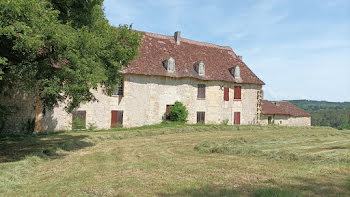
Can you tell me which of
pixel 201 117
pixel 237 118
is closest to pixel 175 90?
pixel 201 117

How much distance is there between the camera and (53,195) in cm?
639

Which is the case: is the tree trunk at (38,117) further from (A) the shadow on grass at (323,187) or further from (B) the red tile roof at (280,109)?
(B) the red tile roof at (280,109)

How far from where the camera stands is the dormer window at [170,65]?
26.0 m

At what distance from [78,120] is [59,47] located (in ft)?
42.8

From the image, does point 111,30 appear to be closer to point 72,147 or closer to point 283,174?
point 72,147

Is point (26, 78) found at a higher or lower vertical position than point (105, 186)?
A: higher

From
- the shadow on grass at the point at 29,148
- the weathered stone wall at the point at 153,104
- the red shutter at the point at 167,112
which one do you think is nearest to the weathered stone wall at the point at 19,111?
the weathered stone wall at the point at 153,104

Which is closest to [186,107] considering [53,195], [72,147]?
[72,147]

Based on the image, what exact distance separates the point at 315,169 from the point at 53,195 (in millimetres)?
6632

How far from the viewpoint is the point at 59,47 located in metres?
10.0

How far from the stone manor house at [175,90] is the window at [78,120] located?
0.07 metres

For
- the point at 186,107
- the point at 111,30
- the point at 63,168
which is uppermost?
the point at 111,30

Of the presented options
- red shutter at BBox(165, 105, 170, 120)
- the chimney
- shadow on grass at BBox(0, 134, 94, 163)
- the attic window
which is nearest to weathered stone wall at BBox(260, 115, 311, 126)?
the attic window

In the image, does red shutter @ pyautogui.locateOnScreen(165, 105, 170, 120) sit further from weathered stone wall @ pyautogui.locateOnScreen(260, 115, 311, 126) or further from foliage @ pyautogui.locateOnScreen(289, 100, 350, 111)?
foliage @ pyautogui.locateOnScreen(289, 100, 350, 111)
